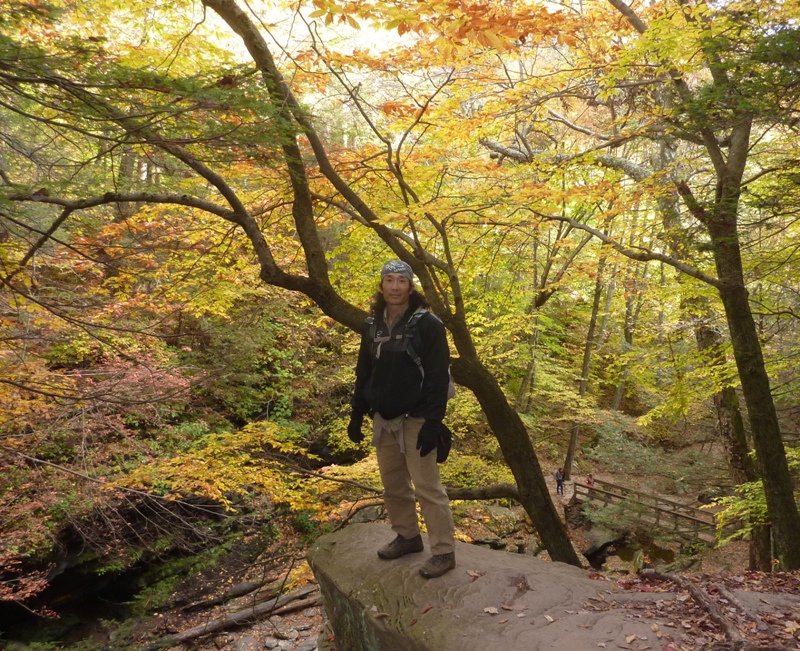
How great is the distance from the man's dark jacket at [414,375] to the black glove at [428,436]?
3 cm

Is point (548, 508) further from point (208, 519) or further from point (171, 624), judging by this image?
point (208, 519)

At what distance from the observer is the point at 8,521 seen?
6.93 meters

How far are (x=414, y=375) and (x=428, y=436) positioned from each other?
1.27 feet

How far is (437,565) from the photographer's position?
3.26 metres

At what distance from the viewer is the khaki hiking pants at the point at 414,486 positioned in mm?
3227

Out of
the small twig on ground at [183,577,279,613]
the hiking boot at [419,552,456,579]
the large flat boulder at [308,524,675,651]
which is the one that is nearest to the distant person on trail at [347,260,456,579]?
the hiking boot at [419,552,456,579]

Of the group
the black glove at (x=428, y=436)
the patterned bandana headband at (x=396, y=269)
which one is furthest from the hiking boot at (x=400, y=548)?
the patterned bandana headband at (x=396, y=269)

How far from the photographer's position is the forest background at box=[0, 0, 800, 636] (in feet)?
10.5

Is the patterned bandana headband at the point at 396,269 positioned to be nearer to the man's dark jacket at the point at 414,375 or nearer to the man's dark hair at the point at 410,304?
the man's dark hair at the point at 410,304

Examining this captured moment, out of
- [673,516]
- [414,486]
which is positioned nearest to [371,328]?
[414,486]

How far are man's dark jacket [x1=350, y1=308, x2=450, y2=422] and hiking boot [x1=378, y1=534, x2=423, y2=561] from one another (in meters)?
1.02

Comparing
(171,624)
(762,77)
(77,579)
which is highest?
(762,77)

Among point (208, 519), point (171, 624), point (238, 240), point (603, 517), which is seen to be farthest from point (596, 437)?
point (238, 240)

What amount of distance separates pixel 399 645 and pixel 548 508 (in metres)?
2.14
